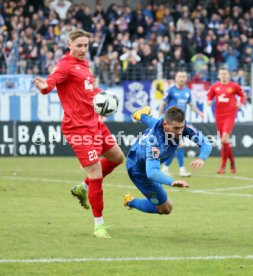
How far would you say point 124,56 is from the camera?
25812 mm

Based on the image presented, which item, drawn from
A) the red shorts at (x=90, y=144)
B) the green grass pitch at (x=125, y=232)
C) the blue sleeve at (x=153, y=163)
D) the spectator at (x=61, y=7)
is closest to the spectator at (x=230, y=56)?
the spectator at (x=61, y=7)

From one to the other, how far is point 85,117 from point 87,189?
988 millimetres

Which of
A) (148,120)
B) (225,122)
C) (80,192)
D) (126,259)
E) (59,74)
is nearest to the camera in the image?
(126,259)

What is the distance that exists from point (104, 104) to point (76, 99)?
0.34m

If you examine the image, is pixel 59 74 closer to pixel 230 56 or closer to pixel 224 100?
pixel 224 100

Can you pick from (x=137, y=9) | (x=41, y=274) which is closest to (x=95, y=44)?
(x=137, y=9)

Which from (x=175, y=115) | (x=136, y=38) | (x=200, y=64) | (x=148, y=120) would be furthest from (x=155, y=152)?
(x=136, y=38)

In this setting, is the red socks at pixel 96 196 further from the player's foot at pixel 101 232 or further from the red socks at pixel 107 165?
the red socks at pixel 107 165

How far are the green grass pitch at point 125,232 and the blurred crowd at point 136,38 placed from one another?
876 cm

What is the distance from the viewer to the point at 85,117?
1015cm

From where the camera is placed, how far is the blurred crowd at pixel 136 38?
24938 millimetres

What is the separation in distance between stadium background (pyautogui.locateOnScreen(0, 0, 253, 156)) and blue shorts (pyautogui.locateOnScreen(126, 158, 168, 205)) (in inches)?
527

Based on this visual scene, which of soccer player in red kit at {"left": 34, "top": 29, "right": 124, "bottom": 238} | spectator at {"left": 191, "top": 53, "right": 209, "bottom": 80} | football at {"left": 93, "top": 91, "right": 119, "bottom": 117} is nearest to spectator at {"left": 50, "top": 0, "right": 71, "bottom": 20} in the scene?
spectator at {"left": 191, "top": 53, "right": 209, "bottom": 80}

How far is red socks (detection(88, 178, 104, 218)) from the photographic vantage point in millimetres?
9797
